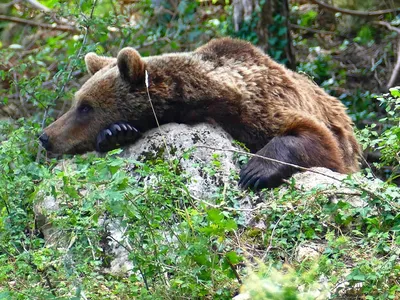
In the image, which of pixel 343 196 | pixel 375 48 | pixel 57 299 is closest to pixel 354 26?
pixel 375 48

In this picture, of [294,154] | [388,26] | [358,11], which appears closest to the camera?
[294,154]

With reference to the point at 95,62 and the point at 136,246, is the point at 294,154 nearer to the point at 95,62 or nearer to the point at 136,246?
the point at 136,246

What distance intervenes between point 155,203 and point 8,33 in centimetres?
906

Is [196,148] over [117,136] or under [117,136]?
over

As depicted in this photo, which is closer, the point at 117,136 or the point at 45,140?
the point at 117,136

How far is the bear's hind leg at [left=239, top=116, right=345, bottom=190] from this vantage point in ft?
18.2

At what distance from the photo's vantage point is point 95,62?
7184 millimetres

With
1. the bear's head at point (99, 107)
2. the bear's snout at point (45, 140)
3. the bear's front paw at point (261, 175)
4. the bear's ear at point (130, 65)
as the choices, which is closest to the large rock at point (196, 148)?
the bear's front paw at point (261, 175)

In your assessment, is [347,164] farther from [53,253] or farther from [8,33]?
[8,33]

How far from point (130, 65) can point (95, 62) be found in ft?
3.14

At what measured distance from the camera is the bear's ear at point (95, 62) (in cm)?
712

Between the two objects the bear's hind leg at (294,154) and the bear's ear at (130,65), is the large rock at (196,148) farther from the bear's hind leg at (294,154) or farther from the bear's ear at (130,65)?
the bear's ear at (130,65)

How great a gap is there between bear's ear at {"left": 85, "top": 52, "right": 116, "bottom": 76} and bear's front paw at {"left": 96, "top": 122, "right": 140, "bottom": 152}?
99cm

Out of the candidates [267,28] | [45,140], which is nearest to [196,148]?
[45,140]
